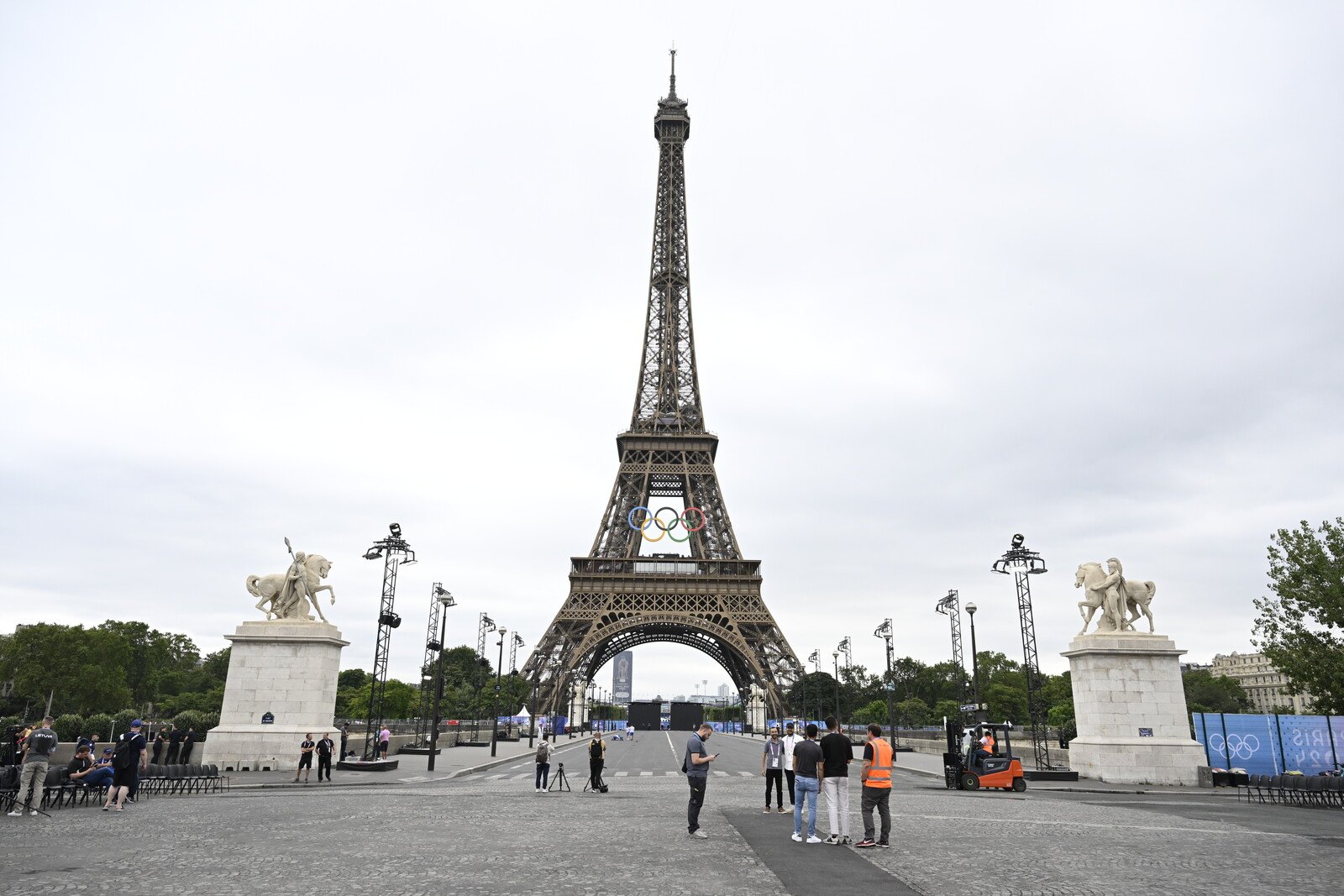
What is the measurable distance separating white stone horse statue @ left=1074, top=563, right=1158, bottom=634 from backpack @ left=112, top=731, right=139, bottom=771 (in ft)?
90.0

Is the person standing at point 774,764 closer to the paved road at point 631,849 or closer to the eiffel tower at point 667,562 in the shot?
the paved road at point 631,849

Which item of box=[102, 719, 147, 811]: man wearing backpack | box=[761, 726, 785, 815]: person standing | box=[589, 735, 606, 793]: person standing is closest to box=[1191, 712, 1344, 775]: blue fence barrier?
box=[761, 726, 785, 815]: person standing

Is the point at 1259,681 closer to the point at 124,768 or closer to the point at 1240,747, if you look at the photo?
the point at 1240,747

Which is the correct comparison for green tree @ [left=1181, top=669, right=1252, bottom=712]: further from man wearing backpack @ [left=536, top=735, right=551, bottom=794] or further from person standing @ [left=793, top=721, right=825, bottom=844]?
person standing @ [left=793, top=721, right=825, bottom=844]

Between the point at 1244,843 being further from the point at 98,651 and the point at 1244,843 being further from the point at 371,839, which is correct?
the point at 98,651

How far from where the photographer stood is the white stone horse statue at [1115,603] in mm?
28125

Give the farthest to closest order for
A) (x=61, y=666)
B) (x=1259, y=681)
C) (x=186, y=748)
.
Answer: (x=1259, y=681), (x=61, y=666), (x=186, y=748)

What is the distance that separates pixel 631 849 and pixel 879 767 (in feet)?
12.7

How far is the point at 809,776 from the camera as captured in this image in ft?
Answer: 42.9

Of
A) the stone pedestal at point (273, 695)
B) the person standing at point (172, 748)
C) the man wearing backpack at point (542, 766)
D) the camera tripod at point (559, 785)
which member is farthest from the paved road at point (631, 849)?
the stone pedestal at point (273, 695)

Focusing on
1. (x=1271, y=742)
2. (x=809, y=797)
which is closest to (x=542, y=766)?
(x=809, y=797)

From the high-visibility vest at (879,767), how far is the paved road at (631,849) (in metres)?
0.98

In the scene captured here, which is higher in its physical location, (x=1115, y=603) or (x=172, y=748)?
(x=1115, y=603)

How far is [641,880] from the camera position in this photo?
385 inches
